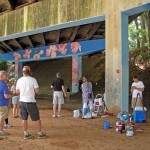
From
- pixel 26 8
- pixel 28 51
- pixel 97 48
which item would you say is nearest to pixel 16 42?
pixel 28 51

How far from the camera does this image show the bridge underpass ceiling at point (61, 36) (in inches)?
813

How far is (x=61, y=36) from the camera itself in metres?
23.2

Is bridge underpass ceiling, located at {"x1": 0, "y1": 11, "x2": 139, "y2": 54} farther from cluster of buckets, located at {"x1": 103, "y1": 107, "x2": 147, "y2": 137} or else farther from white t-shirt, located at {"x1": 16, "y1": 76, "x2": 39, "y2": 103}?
white t-shirt, located at {"x1": 16, "y1": 76, "x2": 39, "y2": 103}

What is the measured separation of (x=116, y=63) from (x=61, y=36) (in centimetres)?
1240

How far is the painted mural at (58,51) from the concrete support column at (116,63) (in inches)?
388

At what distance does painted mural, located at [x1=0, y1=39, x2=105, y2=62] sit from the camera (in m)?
21.9

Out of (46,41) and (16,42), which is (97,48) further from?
(16,42)

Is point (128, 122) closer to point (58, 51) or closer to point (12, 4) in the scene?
point (12, 4)

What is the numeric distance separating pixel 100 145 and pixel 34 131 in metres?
2.24

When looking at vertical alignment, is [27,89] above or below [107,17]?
below

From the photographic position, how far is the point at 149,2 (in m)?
10.1

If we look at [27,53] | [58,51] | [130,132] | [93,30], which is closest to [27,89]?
[130,132]

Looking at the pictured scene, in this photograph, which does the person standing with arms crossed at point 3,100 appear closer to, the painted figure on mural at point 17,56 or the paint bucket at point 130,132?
the paint bucket at point 130,132

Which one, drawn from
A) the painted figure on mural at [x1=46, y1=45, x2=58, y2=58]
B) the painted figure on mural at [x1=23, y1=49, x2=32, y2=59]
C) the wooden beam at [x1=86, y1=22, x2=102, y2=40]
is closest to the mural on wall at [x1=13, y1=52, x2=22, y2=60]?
the painted figure on mural at [x1=23, y1=49, x2=32, y2=59]
